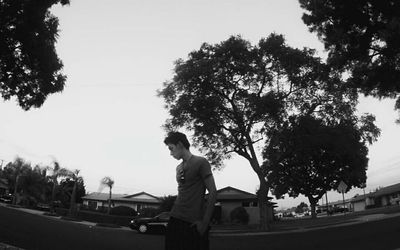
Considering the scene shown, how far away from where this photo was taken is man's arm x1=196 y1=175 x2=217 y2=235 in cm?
279

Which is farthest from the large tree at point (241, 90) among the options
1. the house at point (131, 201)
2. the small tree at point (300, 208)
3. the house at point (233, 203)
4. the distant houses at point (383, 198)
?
the small tree at point (300, 208)

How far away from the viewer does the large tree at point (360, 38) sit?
42.0 feet

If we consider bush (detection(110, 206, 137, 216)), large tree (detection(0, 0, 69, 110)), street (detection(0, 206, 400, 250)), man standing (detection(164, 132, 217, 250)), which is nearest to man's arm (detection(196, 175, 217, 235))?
man standing (detection(164, 132, 217, 250))

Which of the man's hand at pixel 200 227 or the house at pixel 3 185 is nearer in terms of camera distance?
the man's hand at pixel 200 227

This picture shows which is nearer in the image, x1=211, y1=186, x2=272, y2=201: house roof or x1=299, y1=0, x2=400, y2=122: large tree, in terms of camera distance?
x1=299, y1=0, x2=400, y2=122: large tree

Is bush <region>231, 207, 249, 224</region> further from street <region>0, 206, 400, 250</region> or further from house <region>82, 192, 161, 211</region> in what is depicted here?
street <region>0, 206, 400, 250</region>

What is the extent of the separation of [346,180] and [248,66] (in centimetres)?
3506

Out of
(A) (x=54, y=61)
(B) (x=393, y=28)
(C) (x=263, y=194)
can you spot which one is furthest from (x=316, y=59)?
(A) (x=54, y=61)

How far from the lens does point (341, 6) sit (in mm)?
13430

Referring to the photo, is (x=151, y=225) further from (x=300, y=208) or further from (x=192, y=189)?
(x=300, y=208)

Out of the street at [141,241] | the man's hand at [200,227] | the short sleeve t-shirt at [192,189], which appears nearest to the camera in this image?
the man's hand at [200,227]

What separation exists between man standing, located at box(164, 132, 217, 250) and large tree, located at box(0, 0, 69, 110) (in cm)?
1246

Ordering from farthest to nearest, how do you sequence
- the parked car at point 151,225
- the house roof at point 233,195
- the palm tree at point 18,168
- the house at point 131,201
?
the palm tree at point 18,168, the house at point 131,201, the house roof at point 233,195, the parked car at point 151,225

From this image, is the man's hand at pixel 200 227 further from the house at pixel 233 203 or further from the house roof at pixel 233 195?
the house roof at pixel 233 195
